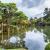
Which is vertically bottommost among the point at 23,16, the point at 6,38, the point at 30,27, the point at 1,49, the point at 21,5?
the point at 1,49

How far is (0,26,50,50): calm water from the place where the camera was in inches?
56.1

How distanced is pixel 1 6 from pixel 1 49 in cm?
41

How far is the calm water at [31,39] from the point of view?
56.1 inches

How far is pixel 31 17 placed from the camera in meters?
1.46

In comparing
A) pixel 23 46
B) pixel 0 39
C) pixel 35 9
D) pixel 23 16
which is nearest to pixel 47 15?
pixel 35 9

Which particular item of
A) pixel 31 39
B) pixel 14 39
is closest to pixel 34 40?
pixel 31 39

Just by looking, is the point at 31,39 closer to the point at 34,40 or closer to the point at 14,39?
the point at 34,40

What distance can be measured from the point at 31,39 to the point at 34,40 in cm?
3

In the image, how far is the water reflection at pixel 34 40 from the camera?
4.68 ft

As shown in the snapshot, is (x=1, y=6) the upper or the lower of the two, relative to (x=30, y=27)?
upper

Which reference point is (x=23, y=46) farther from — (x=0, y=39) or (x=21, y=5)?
(x=21, y=5)

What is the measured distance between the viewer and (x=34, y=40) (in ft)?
4.70

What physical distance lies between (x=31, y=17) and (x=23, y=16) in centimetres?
8

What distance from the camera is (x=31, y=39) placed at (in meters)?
1.43
